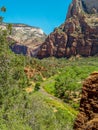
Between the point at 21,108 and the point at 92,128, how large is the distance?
59.8ft

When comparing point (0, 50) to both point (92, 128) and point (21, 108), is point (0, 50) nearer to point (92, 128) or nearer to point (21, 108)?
point (21, 108)

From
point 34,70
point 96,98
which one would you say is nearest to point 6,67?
point 96,98

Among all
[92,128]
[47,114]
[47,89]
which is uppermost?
[92,128]

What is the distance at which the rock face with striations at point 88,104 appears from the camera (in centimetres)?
2003

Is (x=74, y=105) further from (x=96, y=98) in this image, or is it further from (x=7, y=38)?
(x=96, y=98)

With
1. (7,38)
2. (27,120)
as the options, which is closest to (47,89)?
(27,120)

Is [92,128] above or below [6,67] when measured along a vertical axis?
below

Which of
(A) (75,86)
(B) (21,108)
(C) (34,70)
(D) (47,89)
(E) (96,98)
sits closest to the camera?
(E) (96,98)

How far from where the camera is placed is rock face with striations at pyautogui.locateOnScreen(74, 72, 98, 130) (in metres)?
20.0

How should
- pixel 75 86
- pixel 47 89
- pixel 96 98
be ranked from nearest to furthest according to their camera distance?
pixel 96 98
pixel 75 86
pixel 47 89

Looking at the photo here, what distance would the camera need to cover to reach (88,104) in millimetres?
20531

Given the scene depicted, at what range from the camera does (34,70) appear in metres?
133

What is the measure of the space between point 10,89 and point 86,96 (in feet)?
33.3

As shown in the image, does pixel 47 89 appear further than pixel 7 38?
Yes
